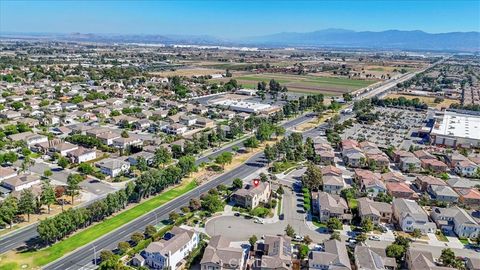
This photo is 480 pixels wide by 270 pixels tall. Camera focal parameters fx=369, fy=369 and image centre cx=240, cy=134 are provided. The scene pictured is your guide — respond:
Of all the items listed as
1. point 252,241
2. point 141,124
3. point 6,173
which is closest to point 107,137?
point 141,124

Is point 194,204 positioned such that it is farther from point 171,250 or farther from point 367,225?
point 367,225

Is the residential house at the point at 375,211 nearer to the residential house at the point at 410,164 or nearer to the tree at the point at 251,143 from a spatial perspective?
the residential house at the point at 410,164

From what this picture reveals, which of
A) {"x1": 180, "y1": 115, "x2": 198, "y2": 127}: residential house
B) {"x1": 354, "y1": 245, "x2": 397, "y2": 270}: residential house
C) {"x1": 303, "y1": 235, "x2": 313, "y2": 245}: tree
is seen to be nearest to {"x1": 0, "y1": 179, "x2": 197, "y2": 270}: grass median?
{"x1": 303, "y1": 235, "x2": 313, "y2": 245}: tree

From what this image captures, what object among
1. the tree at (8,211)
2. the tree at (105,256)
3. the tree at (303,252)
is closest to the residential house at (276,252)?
the tree at (303,252)

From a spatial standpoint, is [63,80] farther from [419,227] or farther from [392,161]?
[419,227]

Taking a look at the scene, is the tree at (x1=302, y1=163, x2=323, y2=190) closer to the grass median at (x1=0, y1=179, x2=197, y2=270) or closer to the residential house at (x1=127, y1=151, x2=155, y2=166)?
the grass median at (x1=0, y1=179, x2=197, y2=270)

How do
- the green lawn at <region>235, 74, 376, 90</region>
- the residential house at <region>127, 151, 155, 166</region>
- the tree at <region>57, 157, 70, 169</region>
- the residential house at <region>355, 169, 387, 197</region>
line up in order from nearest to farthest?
the residential house at <region>355, 169, 387, 197</region>
the tree at <region>57, 157, 70, 169</region>
the residential house at <region>127, 151, 155, 166</region>
the green lawn at <region>235, 74, 376, 90</region>

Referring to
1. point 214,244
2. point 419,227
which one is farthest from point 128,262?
→ point 419,227
